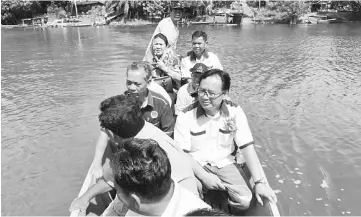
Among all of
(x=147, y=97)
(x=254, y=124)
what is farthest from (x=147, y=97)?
(x=254, y=124)

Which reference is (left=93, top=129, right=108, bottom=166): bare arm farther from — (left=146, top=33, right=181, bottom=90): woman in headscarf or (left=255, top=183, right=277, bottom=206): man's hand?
(left=146, top=33, right=181, bottom=90): woman in headscarf

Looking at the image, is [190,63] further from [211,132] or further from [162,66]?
[211,132]

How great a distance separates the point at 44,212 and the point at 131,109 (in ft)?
9.62

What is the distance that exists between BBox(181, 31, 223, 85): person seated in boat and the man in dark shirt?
4.87 ft

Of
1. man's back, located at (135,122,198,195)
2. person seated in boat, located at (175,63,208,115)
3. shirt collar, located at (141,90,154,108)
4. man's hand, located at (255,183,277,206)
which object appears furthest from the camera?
person seated in boat, located at (175,63,208,115)

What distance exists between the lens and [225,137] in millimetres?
3252

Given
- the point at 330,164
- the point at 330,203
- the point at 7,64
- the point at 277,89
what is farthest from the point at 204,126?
the point at 7,64

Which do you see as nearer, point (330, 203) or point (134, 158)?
point (134, 158)

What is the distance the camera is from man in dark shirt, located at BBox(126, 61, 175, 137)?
3.54m

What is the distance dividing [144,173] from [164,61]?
366 centimetres

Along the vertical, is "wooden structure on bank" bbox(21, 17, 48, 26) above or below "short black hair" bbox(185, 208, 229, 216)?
above

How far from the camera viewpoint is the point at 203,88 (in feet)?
9.99

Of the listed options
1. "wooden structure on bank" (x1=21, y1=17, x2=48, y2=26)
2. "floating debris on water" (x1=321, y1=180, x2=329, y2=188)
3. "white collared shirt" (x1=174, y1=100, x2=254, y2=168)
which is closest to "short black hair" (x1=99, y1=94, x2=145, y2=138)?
"white collared shirt" (x1=174, y1=100, x2=254, y2=168)

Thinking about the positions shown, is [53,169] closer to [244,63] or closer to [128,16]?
[244,63]
